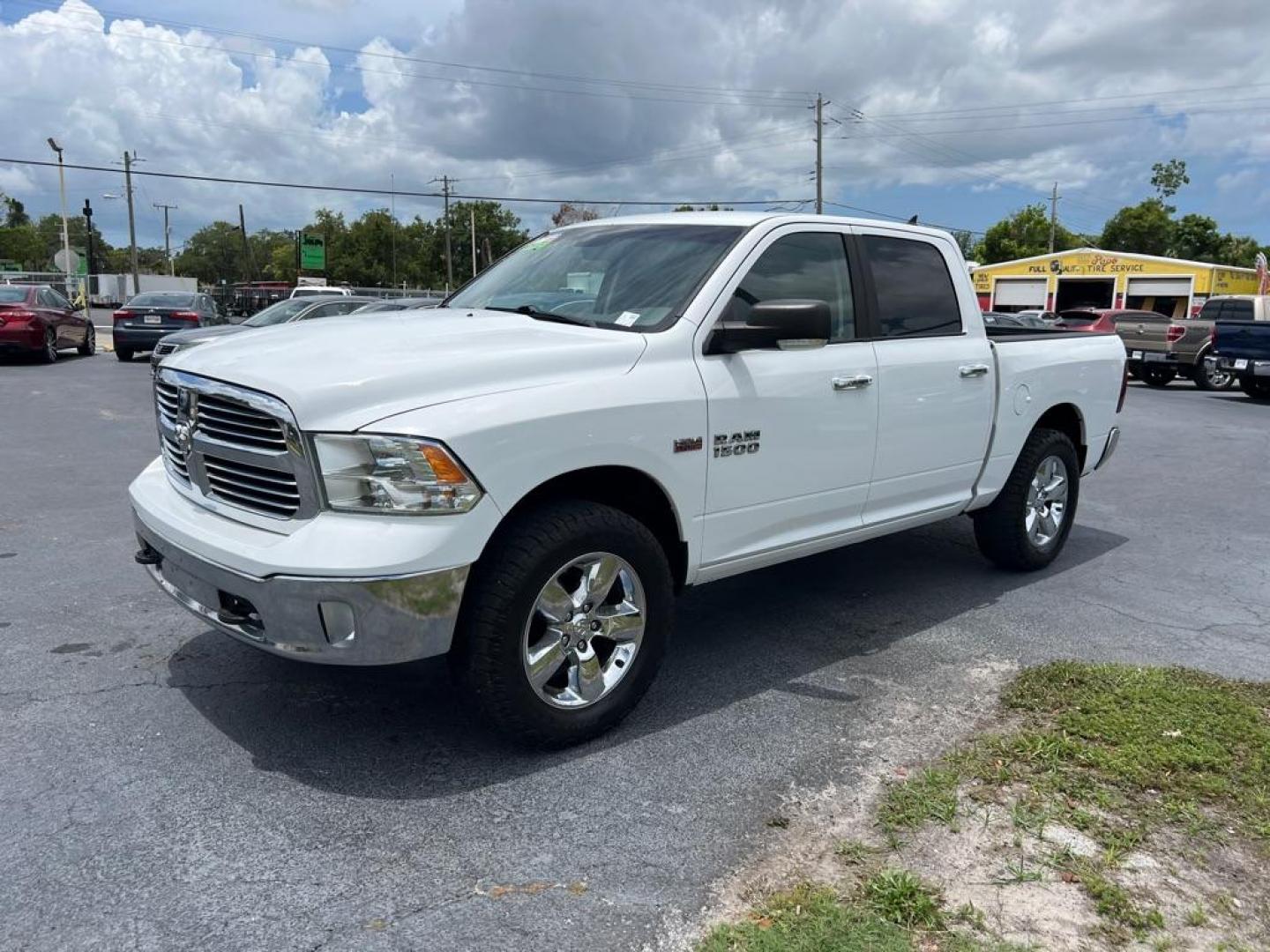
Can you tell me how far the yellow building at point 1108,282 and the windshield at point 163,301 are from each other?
144 feet

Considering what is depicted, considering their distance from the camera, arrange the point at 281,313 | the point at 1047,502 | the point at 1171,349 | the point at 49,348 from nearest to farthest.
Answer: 1. the point at 1047,502
2. the point at 281,313
3. the point at 49,348
4. the point at 1171,349

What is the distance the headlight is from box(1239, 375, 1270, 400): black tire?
18.3 m

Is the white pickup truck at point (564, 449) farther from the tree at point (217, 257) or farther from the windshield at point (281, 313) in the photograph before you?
the tree at point (217, 257)

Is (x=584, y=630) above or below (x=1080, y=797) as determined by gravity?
above

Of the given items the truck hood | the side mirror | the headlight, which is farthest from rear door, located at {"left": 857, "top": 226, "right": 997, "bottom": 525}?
the headlight

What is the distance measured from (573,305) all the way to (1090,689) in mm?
2653

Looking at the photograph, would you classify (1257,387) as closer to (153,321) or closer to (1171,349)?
(1171,349)

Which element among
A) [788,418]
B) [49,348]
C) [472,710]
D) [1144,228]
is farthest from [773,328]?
[1144,228]

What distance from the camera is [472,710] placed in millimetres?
3441

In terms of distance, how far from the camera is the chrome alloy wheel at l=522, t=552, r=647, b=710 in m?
3.45

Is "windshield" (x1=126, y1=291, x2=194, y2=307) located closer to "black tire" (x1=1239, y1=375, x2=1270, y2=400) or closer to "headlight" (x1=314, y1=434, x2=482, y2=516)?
"headlight" (x1=314, y1=434, x2=482, y2=516)

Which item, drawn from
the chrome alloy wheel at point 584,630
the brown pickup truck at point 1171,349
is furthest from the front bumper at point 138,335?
the brown pickup truck at point 1171,349

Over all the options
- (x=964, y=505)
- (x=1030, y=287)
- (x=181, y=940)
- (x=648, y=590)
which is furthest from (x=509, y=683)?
(x=1030, y=287)

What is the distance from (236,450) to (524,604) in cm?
111
